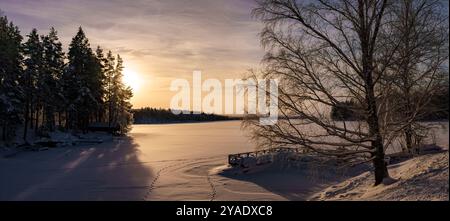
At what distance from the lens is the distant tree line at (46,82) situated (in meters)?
47.5

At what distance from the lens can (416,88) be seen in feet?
36.2

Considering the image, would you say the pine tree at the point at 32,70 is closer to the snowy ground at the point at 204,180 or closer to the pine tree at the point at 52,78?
the pine tree at the point at 52,78

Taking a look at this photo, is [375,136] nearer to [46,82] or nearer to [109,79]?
[46,82]

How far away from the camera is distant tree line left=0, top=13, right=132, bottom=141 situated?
47.5 meters

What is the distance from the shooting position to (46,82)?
185ft

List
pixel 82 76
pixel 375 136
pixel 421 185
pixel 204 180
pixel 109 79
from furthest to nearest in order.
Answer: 1. pixel 109 79
2. pixel 82 76
3. pixel 204 180
4. pixel 375 136
5. pixel 421 185

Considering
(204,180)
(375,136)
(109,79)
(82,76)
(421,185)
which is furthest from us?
(109,79)

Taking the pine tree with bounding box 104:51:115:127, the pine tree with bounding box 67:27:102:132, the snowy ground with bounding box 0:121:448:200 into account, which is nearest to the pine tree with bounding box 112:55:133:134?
the pine tree with bounding box 104:51:115:127

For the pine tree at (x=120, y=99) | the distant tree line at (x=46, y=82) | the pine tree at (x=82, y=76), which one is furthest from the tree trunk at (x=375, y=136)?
the pine tree at (x=120, y=99)

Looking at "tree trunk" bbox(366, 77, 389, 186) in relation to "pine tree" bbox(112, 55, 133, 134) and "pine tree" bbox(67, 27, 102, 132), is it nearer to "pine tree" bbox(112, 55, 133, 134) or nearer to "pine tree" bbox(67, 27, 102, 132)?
"pine tree" bbox(67, 27, 102, 132)

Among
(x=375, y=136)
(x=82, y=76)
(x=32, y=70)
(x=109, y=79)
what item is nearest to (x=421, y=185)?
(x=375, y=136)
